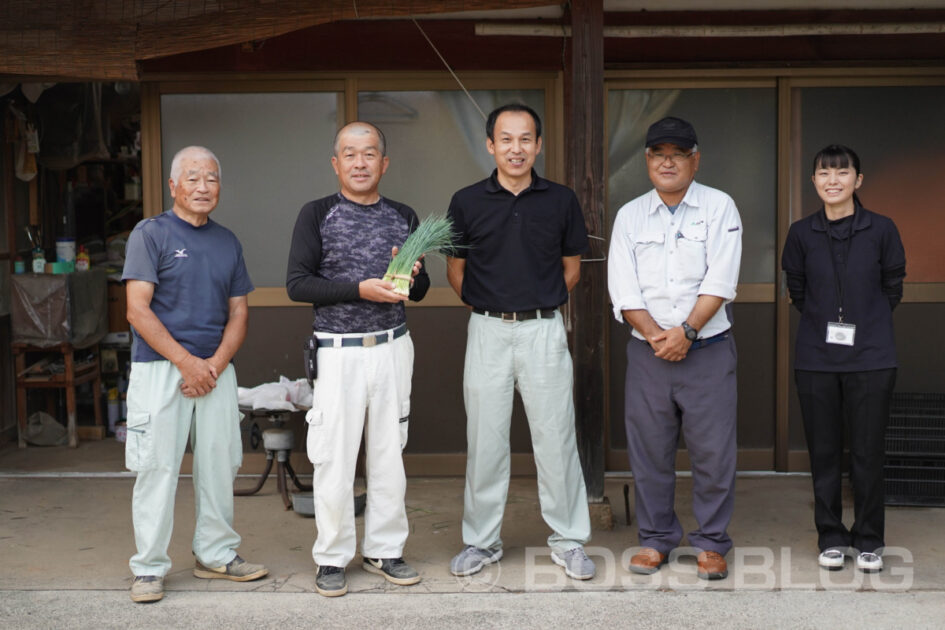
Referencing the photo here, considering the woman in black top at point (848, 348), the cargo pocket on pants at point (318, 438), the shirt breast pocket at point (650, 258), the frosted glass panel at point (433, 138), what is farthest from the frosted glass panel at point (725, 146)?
the cargo pocket on pants at point (318, 438)

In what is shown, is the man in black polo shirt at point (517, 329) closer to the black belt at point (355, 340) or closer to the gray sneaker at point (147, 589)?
the black belt at point (355, 340)

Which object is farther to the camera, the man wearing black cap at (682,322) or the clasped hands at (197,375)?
the man wearing black cap at (682,322)

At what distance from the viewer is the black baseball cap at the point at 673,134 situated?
159 inches

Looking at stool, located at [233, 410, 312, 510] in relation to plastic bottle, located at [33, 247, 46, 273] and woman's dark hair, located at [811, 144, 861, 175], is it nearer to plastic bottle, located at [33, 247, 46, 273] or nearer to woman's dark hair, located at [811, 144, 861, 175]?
plastic bottle, located at [33, 247, 46, 273]

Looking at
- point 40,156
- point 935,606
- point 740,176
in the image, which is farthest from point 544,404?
point 40,156

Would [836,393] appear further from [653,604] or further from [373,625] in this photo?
[373,625]

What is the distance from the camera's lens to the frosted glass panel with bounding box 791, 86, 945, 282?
5.75 m

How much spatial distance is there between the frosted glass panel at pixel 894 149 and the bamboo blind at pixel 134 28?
190 centimetres

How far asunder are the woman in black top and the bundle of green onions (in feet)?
5.14

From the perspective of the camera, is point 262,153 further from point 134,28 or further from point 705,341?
point 705,341

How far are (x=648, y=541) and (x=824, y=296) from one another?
125cm

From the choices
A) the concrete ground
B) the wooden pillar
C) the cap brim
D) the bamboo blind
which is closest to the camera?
the concrete ground

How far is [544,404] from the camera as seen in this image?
417 centimetres

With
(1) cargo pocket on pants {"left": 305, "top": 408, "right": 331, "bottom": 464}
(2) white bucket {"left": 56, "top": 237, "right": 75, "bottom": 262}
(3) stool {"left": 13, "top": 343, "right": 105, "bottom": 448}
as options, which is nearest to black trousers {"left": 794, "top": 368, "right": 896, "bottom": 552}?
(1) cargo pocket on pants {"left": 305, "top": 408, "right": 331, "bottom": 464}
